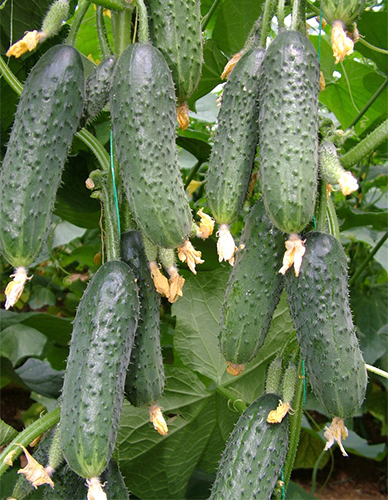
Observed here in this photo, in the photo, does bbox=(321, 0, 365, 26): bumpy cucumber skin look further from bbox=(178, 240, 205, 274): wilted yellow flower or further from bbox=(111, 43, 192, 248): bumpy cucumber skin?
bbox=(178, 240, 205, 274): wilted yellow flower

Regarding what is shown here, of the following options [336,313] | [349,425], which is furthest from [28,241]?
[349,425]

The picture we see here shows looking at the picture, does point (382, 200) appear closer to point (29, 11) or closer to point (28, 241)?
point (29, 11)

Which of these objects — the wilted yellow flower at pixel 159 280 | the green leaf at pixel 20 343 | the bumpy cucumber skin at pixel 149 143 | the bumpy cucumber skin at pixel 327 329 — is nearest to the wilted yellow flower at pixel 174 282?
the wilted yellow flower at pixel 159 280

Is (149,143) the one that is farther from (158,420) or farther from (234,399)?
(234,399)

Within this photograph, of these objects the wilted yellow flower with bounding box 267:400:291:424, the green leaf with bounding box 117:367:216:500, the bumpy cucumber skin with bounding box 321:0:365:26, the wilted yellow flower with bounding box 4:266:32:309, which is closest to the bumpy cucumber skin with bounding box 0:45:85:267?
the wilted yellow flower with bounding box 4:266:32:309

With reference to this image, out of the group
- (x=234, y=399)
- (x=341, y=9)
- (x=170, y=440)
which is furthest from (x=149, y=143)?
(x=170, y=440)

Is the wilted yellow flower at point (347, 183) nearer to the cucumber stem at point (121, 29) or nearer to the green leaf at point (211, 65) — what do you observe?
the cucumber stem at point (121, 29)
